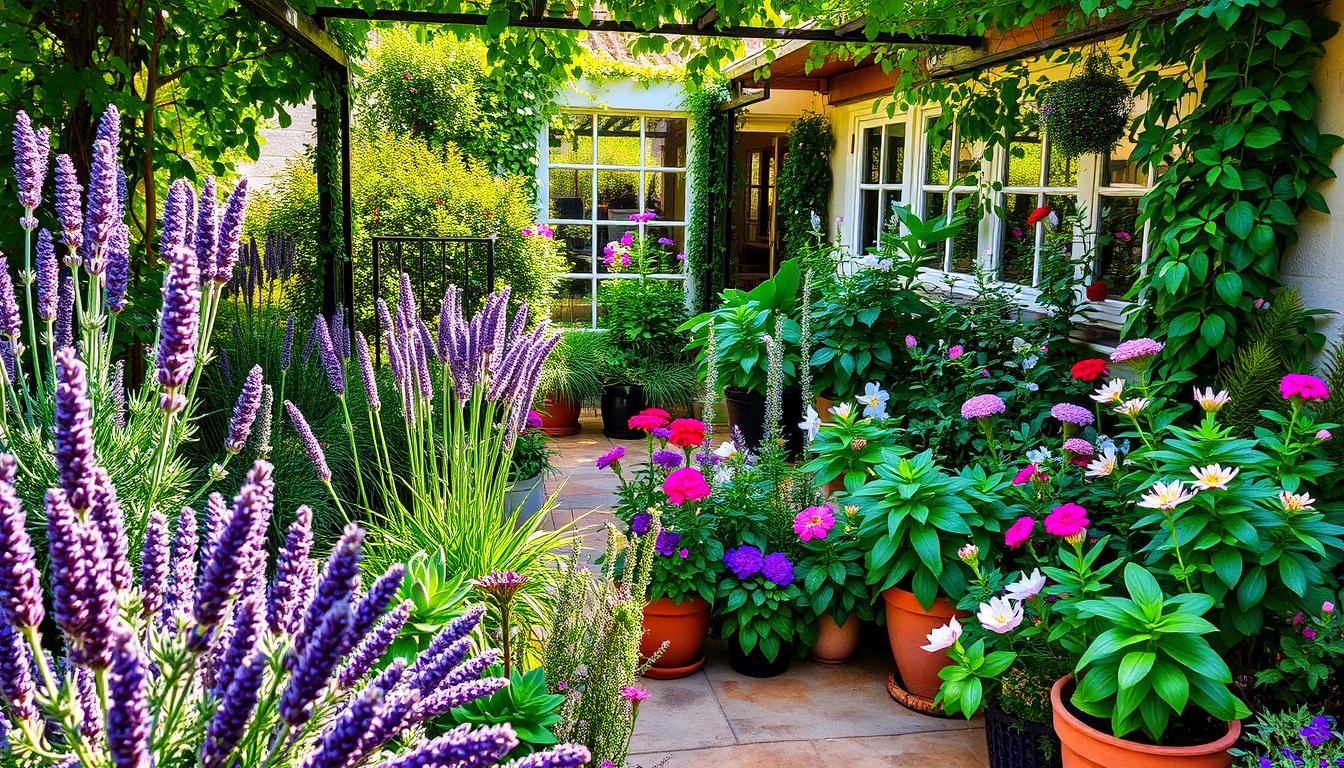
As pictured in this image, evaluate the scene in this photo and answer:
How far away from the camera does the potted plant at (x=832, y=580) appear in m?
3.25

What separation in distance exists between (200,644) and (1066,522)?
213cm

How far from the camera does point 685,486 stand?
3104 mm

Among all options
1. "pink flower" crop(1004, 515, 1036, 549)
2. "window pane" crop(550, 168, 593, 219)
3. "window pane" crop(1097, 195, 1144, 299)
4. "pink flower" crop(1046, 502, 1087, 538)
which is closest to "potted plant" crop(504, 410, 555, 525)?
"pink flower" crop(1004, 515, 1036, 549)

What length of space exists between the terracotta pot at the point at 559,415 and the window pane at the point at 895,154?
8.56 ft

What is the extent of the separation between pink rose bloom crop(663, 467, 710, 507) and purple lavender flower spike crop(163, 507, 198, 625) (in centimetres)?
212

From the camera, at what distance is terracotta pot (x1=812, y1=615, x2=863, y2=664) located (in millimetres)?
3396

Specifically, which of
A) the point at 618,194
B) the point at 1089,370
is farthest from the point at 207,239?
the point at 618,194

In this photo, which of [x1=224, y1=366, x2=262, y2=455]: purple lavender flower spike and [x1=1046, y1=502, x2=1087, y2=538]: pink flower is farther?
[x1=1046, y1=502, x2=1087, y2=538]: pink flower

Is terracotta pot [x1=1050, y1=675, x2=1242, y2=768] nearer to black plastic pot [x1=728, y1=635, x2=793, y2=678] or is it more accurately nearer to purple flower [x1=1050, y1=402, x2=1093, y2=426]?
purple flower [x1=1050, y1=402, x2=1093, y2=426]

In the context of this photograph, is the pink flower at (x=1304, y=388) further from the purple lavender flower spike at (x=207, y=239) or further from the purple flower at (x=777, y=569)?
the purple lavender flower spike at (x=207, y=239)

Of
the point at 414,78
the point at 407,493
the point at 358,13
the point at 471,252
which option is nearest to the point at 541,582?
the point at 407,493

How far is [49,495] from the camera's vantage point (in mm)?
601

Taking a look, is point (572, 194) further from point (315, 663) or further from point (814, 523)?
point (315, 663)

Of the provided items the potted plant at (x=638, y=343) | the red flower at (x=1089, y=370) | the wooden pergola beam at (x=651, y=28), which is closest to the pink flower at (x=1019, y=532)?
the red flower at (x=1089, y=370)
